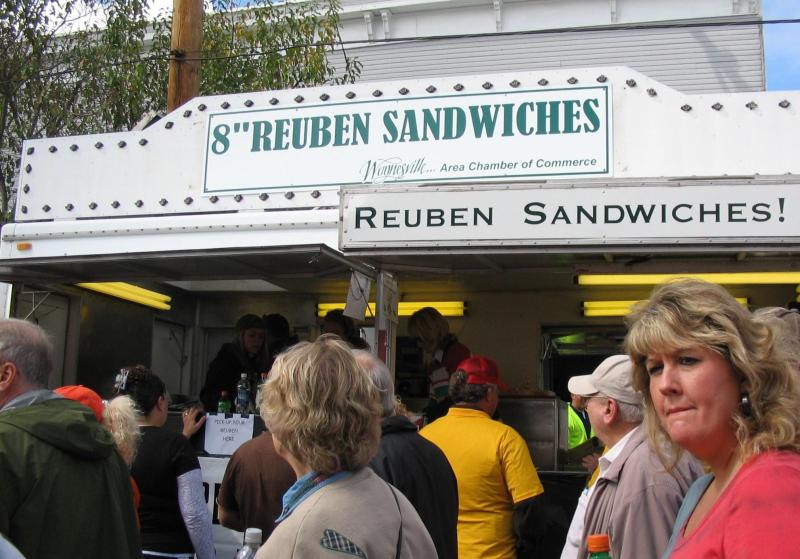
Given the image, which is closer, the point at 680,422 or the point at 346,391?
the point at 680,422

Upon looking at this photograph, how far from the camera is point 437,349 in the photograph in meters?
7.37

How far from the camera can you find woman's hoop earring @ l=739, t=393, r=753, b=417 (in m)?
1.91

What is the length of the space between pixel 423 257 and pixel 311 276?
1470 millimetres

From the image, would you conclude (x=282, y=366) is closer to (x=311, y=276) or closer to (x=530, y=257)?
(x=530, y=257)

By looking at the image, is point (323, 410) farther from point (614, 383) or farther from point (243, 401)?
point (243, 401)

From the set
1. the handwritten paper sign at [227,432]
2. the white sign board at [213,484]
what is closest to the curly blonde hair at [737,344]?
the handwritten paper sign at [227,432]

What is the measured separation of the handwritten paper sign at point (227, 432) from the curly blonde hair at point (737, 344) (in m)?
4.26

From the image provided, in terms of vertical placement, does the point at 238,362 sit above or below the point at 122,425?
above

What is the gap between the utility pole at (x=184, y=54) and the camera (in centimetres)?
940

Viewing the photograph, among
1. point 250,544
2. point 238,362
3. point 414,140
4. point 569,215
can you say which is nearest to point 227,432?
point 238,362

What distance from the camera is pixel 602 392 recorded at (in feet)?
11.9

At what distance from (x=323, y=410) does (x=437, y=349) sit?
16.5 feet

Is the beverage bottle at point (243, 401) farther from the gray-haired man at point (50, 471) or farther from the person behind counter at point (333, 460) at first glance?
the person behind counter at point (333, 460)

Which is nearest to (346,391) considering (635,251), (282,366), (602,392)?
(282,366)
